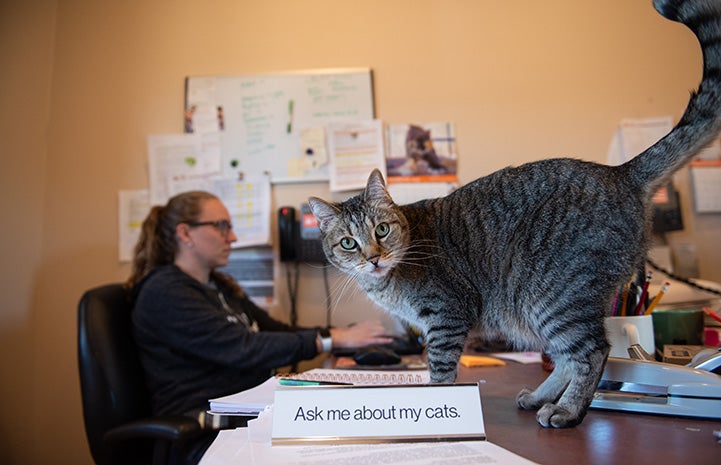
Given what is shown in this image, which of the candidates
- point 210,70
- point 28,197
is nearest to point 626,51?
point 210,70

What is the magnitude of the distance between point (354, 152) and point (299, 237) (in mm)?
455

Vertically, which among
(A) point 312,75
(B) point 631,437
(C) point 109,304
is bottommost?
(B) point 631,437

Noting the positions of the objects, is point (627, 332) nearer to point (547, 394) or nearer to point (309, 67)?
point (547, 394)

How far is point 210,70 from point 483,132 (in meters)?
1.29

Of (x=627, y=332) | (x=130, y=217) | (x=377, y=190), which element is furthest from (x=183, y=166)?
(x=627, y=332)

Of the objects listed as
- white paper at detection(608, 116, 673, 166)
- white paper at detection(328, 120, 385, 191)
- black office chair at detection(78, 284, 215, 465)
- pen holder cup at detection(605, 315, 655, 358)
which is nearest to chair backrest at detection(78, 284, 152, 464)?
black office chair at detection(78, 284, 215, 465)

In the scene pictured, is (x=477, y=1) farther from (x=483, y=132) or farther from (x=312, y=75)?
(x=312, y=75)

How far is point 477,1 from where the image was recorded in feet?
7.26

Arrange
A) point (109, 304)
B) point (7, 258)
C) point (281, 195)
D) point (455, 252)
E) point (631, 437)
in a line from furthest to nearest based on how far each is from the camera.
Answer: point (281, 195)
point (7, 258)
point (109, 304)
point (455, 252)
point (631, 437)

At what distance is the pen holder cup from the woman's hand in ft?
2.56

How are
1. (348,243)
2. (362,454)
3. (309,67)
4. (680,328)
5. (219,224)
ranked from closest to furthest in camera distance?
1. (362,454)
2. (348,243)
3. (680,328)
4. (219,224)
5. (309,67)

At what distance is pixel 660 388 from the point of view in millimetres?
793

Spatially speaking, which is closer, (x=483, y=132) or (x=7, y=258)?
(x=7, y=258)

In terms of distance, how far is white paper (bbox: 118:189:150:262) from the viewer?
2137mm
